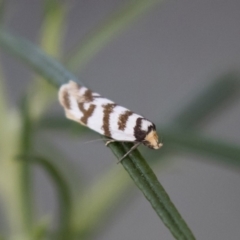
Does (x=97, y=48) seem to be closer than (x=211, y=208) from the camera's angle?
Yes

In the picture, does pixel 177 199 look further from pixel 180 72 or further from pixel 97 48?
pixel 97 48

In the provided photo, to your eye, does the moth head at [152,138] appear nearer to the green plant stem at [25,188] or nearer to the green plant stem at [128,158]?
the green plant stem at [128,158]

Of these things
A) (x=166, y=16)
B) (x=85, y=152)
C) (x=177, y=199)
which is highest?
(x=166, y=16)

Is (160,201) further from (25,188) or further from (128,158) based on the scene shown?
(25,188)

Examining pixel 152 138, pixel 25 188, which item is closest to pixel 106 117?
pixel 152 138

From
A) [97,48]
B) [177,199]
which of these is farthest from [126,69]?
[97,48]

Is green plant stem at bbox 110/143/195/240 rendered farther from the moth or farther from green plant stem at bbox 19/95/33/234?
green plant stem at bbox 19/95/33/234
